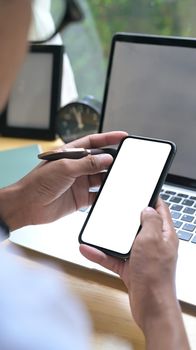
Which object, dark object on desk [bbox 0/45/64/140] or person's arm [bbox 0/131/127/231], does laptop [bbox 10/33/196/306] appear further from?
dark object on desk [bbox 0/45/64/140]

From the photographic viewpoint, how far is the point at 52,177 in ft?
2.28

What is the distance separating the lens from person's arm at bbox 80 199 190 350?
0.50 m

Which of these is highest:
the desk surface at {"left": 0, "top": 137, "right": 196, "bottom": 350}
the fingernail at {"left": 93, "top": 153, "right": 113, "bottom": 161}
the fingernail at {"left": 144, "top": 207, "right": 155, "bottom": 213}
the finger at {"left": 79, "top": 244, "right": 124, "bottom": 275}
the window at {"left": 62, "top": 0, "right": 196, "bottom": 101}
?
the window at {"left": 62, "top": 0, "right": 196, "bottom": 101}

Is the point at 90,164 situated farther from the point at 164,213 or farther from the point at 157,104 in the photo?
the point at 157,104

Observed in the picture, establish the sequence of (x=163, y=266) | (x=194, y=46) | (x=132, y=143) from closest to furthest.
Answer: (x=163, y=266) → (x=132, y=143) → (x=194, y=46)

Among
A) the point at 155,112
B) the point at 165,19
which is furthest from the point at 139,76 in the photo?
the point at 165,19

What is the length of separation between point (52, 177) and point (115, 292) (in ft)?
0.61

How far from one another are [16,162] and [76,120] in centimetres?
17

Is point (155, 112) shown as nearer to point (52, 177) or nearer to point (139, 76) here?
point (139, 76)

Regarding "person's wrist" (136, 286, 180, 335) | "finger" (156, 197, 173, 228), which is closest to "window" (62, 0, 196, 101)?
"finger" (156, 197, 173, 228)

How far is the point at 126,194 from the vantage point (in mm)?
646

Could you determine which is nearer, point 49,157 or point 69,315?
point 69,315

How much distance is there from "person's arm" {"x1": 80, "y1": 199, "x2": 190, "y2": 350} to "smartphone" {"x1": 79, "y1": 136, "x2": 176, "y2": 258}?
3 cm

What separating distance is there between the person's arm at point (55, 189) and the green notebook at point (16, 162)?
0.14 metres
